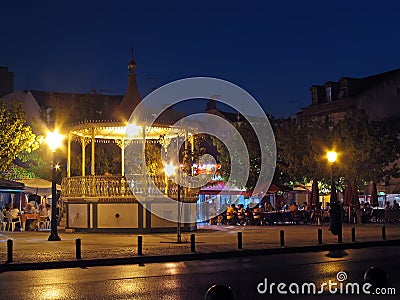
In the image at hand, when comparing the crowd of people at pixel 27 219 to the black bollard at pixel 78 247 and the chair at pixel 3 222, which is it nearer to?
the chair at pixel 3 222

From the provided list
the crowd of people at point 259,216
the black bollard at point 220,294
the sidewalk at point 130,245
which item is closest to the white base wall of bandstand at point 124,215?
the sidewalk at point 130,245

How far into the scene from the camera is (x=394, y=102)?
56.8m

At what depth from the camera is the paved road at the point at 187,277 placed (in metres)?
12.2

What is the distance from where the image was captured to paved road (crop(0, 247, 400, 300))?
1218 cm

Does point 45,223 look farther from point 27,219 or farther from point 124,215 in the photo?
point 124,215

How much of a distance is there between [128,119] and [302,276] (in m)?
17.6

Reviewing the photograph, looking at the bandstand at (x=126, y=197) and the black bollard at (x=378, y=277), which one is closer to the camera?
the black bollard at (x=378, y=277)

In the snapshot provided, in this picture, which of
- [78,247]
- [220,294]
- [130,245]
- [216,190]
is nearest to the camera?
[220,294]

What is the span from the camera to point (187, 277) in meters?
14.8

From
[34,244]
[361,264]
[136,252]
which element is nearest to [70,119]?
[34,244]

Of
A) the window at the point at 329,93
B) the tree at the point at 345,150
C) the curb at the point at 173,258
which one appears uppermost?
the window at the point at 329,93

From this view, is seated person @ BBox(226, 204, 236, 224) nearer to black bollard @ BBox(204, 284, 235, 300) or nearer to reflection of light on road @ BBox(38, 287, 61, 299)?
reflection of light on road @ BBox(38, 287, 61, 299)

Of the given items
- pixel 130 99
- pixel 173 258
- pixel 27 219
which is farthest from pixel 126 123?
pixel 173 258

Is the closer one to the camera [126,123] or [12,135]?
[126,123]
